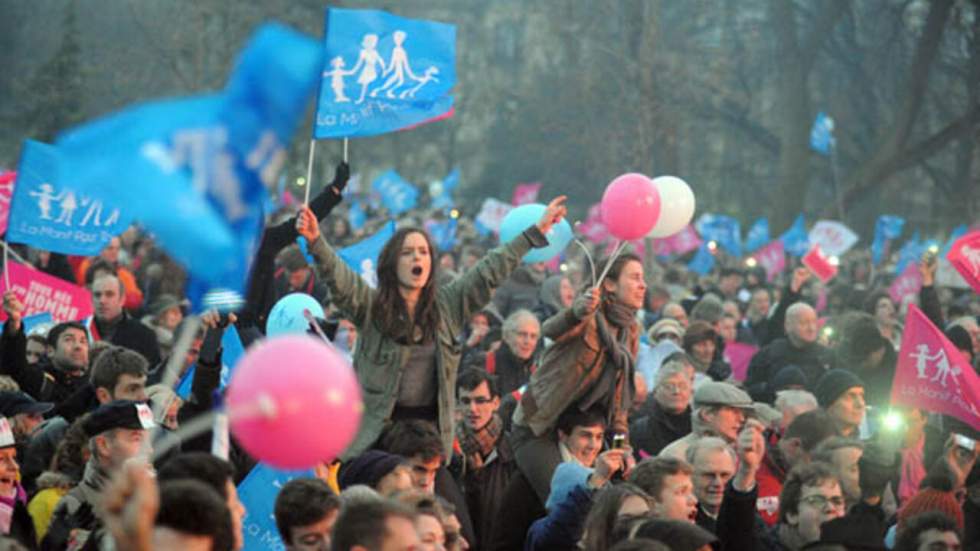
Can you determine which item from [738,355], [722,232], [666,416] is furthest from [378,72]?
[722,232]

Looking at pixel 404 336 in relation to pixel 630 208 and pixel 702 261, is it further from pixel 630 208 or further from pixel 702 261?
pixel 702 261

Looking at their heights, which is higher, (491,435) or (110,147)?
(110,147)

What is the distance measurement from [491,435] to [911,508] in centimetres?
198

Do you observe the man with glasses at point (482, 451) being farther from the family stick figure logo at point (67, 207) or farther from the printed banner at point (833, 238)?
the printed banner at point (833, 238)

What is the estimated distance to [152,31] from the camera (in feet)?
125

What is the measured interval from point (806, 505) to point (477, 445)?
174 cm

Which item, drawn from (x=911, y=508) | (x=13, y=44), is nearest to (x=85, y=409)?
(x=911, y=508)

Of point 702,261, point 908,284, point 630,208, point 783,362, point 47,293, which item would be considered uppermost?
point 630,208

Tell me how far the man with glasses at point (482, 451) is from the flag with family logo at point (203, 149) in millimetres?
4315

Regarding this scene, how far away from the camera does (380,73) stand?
821 centimetres

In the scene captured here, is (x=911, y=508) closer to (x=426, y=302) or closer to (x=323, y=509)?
(x=426, y=302)

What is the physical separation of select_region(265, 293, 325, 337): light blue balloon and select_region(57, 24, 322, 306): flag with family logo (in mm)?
4671

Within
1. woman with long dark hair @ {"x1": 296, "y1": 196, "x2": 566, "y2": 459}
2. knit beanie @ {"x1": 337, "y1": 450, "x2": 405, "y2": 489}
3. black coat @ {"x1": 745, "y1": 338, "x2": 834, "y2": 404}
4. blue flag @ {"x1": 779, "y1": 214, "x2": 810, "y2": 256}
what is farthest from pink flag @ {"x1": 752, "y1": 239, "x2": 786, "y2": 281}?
knit beanie @ {"x1": 337, "y1": 450, "x2": 405, "y2": 489}

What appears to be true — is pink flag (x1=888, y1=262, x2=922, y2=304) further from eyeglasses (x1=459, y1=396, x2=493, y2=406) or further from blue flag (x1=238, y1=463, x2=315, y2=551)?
blue flag (x1=238, y1=463, x2=315, y2=551)
